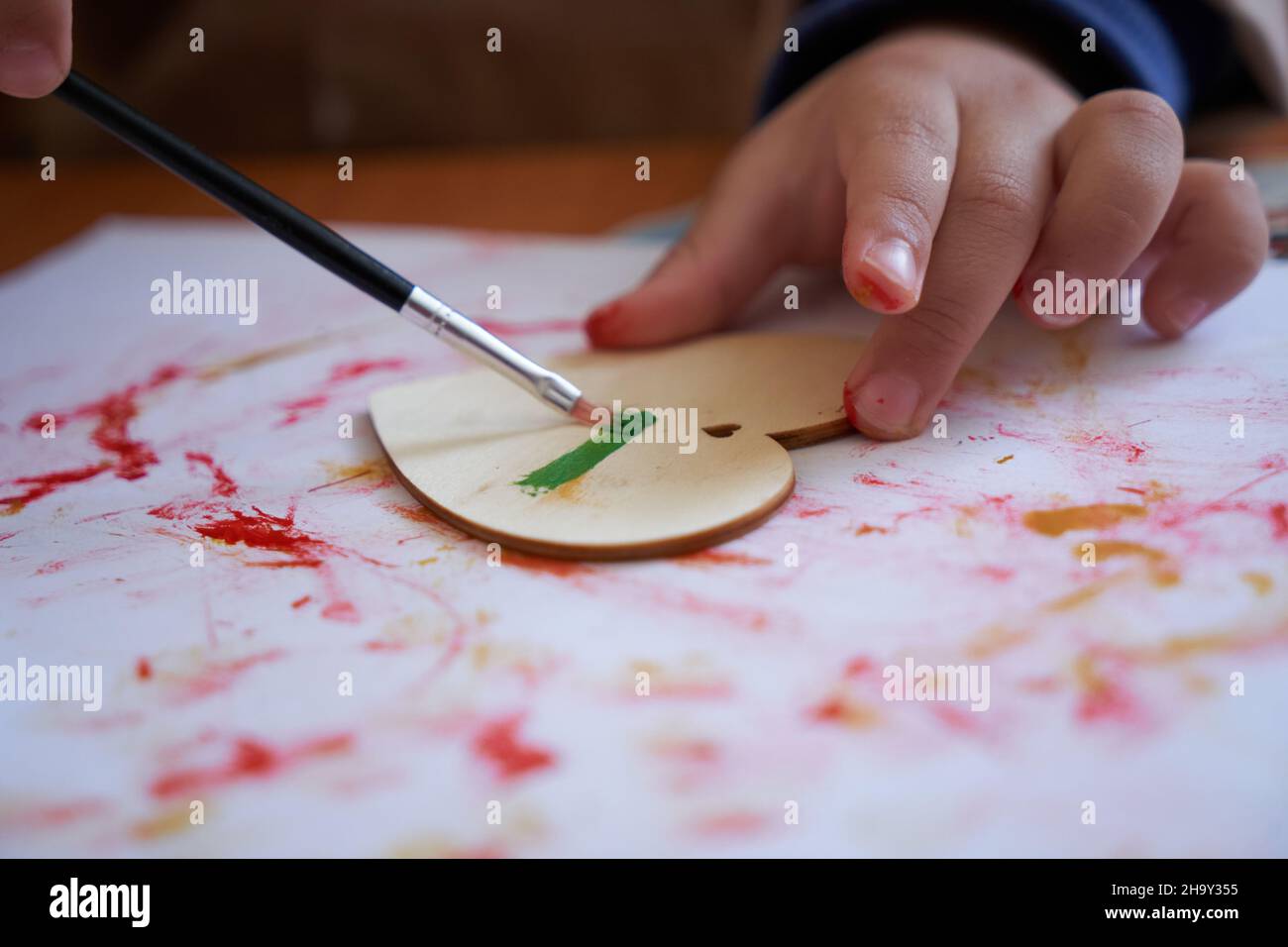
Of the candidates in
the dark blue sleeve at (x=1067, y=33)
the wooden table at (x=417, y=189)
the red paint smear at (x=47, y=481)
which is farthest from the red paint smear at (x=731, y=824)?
the wooden table at (x=417, y=189)

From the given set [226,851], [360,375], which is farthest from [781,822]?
[360,375]

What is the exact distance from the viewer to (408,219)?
1.14 m

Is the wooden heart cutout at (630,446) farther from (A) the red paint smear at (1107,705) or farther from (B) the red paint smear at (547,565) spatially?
(A) the red paint smear at (1107,705)

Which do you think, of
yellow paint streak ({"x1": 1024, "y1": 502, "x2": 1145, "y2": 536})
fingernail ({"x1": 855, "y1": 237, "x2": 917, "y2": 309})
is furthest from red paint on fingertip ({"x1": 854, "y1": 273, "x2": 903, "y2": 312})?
yellow paint streak ({"x1": 1024, "y1": 502, "x2": 1145, "y2": 536})

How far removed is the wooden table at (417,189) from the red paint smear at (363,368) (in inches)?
13.7

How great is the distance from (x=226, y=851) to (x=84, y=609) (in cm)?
19

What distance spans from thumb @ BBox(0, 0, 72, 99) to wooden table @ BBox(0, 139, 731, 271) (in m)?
0.56

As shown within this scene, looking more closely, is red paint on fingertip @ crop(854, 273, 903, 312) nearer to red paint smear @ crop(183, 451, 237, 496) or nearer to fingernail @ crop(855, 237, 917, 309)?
fingernail @ crop(855, 237, 917, 309)

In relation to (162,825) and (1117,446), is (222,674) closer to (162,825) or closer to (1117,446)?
(162,825)

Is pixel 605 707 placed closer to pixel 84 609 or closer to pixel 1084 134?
pixel 84 609

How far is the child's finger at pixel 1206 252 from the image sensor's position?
2.27 ft

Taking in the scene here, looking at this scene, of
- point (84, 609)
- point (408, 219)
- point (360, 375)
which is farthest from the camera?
point (408, 219)

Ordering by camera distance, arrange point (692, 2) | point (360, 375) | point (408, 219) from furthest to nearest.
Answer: point (692, 2) → point (408, 219) → point (360, 375)

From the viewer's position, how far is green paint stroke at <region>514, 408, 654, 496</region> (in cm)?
56
